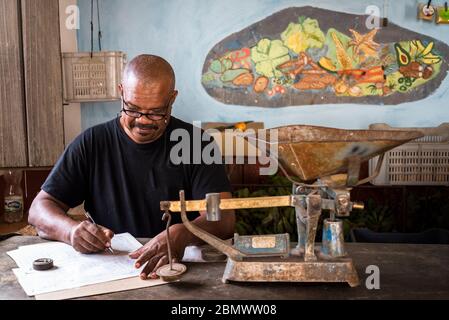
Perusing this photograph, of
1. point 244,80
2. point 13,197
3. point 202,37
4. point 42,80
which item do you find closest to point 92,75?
point 42,80

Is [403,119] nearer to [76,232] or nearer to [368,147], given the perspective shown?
[368,147]

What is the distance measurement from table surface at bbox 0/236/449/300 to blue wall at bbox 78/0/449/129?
2.65m

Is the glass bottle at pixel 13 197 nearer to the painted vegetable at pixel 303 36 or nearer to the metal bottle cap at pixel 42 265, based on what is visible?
the metal bottle cap at pixel 42 265

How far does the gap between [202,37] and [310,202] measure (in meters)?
3.03

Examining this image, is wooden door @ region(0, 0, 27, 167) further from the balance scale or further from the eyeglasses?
the balance scale

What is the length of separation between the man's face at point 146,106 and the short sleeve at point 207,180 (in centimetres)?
30

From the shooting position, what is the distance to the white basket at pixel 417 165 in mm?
3867

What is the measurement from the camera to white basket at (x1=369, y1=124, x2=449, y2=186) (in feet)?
12.7

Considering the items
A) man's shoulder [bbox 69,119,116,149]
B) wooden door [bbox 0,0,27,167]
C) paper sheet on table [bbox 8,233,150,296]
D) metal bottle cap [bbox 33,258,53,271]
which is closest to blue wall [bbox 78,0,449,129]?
wooden door [bbox 0,0,27,167]

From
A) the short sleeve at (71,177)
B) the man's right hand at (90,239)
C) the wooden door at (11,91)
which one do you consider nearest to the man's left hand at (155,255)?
the man's right hand at (90,239)

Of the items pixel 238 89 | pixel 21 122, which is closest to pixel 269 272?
pixel 21 122

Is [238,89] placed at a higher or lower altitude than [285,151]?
higher

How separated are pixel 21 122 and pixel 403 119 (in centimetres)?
322
